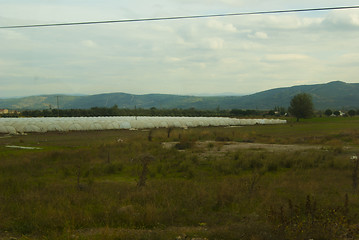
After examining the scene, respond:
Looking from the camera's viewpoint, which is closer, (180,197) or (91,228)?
(91,228)

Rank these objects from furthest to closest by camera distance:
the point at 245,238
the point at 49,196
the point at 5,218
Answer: the point at 49,196 < the point at 5,218 < the point at 245,238

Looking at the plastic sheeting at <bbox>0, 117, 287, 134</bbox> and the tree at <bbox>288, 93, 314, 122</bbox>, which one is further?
the tree at <bbox>288, 93, 314, 122</bbox>

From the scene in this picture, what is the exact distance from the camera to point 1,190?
473 inches

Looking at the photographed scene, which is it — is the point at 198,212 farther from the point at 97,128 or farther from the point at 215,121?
the point at 215,121

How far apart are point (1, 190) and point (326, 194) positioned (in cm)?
1147

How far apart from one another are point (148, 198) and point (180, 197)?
0.96 m

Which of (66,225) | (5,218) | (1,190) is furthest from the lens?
(1,190)

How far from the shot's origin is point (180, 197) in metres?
10.0

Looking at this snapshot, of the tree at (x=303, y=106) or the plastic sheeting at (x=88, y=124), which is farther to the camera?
the tree at (x=303, y=106)

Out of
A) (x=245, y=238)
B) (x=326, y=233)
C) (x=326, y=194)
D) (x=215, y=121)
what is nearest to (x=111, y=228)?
(x=245, y=238)

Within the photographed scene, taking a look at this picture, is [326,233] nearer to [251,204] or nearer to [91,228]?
[251,204]

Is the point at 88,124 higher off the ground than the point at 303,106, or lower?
lower

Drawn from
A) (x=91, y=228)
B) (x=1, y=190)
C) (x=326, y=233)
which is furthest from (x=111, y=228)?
(x=1, y=190)

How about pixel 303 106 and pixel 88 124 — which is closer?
pixel 88 124
